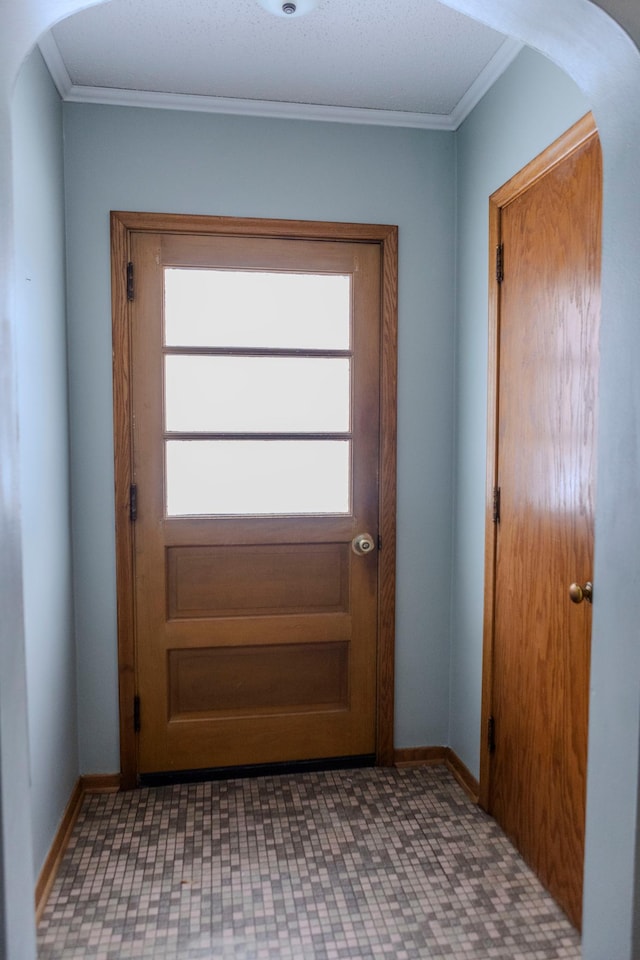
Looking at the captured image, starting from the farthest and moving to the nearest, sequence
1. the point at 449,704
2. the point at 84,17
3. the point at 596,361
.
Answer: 1. the point at 449,704
2. the point at 84,17
3. the point at 596,361

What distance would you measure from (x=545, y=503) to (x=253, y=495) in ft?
3.53

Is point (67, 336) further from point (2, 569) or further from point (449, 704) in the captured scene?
point (449, 704)

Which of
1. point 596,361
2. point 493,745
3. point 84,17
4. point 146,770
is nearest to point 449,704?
point 493,745

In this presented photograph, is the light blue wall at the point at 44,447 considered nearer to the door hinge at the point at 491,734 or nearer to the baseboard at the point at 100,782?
the baseboard at the point at 100,782

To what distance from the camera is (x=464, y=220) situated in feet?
8.06

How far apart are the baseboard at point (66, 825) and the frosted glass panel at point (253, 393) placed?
133cm

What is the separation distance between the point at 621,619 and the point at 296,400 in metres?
1.57

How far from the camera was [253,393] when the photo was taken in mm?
2457

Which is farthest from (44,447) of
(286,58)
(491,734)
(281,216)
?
(491,734)

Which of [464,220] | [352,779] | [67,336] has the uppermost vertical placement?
[464,220]

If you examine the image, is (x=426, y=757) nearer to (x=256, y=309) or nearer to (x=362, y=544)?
(x=362, y=544)

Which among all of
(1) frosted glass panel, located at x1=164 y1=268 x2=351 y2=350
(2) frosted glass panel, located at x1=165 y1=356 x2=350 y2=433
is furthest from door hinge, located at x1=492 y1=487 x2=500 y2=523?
(1) frosted glass panel, located at x1=164 y1=268 x2=351 y2=350

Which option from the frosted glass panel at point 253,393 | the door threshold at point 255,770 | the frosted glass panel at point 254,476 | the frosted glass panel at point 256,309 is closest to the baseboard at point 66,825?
the door threshold at point 255,770

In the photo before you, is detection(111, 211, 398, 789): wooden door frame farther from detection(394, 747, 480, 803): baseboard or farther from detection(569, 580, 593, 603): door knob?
detection(569, 580, 593, 603): door knob
